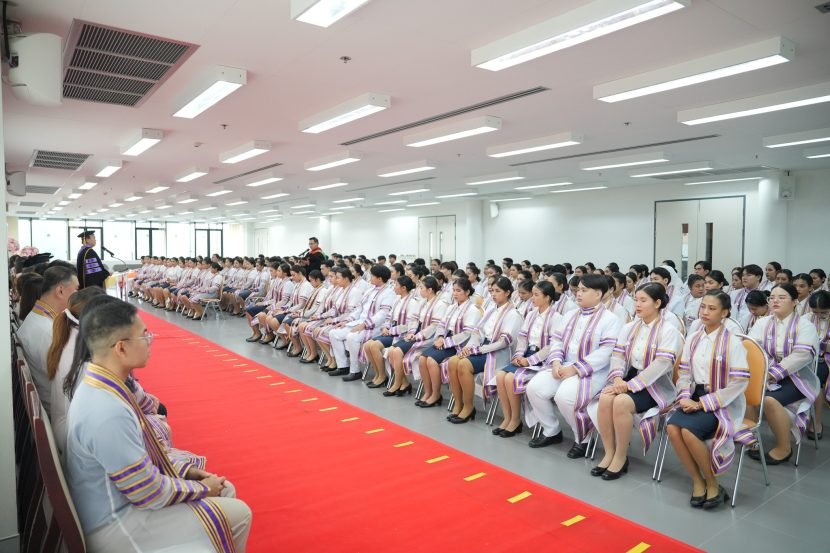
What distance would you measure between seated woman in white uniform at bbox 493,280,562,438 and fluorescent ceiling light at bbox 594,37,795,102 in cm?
208

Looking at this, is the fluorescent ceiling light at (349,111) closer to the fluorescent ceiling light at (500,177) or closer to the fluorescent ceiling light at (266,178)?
the fluorescent ceiling light at (266,178)

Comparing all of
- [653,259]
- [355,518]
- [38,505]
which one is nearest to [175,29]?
[38,505]

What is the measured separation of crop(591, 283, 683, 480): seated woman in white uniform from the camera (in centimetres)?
377

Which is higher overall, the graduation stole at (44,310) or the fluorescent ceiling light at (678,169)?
the fluorescent ceiling light at (678,169)

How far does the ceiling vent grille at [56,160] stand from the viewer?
920 cm

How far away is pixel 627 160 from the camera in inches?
368

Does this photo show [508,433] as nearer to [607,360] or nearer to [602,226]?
[607,360]

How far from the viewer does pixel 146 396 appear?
3.48 m

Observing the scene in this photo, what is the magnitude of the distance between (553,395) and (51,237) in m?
29.6

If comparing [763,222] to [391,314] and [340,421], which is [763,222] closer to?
[391,314]

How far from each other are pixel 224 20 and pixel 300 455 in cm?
335

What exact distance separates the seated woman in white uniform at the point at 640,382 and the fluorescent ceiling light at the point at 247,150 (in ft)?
20.7

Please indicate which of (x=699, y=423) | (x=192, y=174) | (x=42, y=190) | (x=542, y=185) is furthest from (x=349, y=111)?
(x=42, y=190)

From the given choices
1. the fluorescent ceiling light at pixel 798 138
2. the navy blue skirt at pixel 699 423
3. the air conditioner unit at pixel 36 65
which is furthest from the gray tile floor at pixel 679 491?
the fluorescent ceiling light at pixel 798 138
